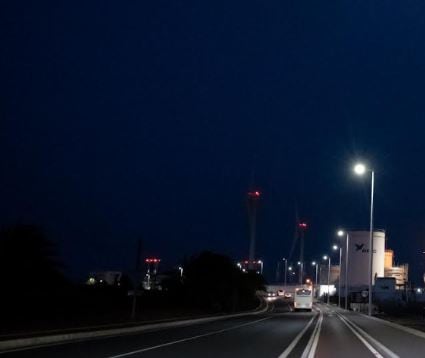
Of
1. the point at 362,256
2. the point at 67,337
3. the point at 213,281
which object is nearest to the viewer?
the point at 67,337

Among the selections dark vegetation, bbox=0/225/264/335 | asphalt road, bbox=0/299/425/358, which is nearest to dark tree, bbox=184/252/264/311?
dark vegetation, bbox=0/225/264/335

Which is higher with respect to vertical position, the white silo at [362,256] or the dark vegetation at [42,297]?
the white silo at [362,256]

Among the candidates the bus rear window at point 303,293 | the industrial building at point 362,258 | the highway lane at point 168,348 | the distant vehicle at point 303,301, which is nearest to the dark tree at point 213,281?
the distant vehicle at point 303,301

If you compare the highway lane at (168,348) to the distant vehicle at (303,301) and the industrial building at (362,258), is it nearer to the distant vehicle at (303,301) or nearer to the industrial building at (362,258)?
the distant vehicle at (303,301)

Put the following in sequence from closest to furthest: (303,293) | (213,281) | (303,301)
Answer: (213,281)
(303,301)
(303,293)

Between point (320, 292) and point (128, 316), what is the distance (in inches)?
5705

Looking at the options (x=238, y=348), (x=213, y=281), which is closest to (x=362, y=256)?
(x=213, y=281)

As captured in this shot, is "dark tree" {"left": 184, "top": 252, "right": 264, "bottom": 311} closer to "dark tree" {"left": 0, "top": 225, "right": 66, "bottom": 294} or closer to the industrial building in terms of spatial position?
"dark tree" {"left": 0, "top": 225, "right": 66, "bottom": 294}

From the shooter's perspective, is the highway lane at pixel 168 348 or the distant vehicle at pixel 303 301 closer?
the highway lane at pixel 168 348

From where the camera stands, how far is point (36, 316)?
43344mm

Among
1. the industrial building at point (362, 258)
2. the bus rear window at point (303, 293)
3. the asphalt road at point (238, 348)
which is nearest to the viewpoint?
the asphalt road at point (238, 348)

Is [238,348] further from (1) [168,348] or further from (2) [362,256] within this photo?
(2) [362,256]

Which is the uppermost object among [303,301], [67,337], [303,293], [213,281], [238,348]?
[213,281]

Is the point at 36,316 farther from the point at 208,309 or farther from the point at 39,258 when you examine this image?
the point at 208,309
